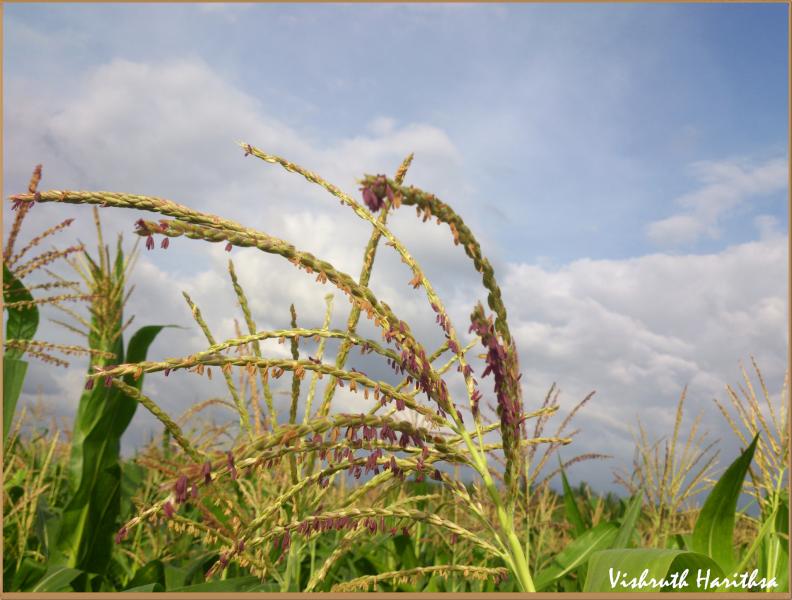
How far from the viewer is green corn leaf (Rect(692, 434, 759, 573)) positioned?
9.35 ft

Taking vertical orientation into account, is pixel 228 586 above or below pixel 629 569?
below

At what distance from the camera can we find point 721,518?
2.92m

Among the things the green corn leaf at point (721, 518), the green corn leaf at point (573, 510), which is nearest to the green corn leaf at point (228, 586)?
the green corn leaf at point (721, 518)

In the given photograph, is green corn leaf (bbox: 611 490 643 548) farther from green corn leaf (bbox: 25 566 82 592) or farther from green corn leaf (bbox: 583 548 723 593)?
green corn leaf (bbox: 25 566 82 592)

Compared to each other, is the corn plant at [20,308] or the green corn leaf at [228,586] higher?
the corn plant at [20,308]

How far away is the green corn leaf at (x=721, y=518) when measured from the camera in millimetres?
2850

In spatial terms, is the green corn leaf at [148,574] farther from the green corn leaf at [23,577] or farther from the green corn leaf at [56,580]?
the green corn leaf at [23,577]

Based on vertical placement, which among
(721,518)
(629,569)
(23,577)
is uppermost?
(721,518)

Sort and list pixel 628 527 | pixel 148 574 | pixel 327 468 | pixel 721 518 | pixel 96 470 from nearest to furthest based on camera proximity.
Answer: pixel 327 468
pixel 721 518
pixel 628 527
pixel 148 574
pixel 96 470

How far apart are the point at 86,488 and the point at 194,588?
159 cm

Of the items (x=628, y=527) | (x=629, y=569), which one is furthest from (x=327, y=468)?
(x=628, y=527)

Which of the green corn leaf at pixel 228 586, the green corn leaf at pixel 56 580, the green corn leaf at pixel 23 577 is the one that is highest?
the green corn leaf at pixel 228 586

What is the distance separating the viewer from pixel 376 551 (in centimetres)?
470

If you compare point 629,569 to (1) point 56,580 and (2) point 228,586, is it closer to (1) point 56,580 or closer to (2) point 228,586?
(2) point 228,586
